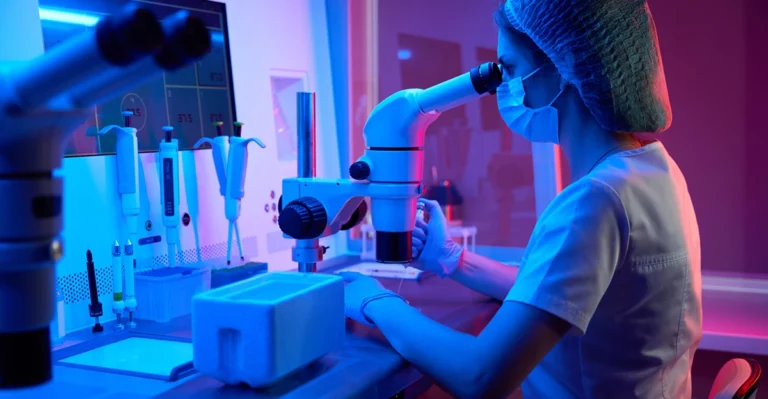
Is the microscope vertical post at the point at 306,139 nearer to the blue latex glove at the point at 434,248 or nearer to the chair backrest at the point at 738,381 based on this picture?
the blue latex glove at the point at 434,248

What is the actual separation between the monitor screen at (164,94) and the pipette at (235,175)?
0.13 meters

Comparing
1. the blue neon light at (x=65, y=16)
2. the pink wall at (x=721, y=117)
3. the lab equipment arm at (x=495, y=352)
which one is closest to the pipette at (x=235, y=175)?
the blue neon light at (x=65, y=16)

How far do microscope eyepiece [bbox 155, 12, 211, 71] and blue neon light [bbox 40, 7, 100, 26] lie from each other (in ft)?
3.56

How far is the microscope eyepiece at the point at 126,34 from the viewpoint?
0.50 meters

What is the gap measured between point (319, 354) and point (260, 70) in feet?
4.04

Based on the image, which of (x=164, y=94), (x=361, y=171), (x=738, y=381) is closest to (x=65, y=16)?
(x=164, y=94)

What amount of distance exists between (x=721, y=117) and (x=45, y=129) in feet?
7.04

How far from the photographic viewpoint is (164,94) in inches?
71.0

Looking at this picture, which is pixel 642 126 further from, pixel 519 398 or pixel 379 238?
pixel 519 398

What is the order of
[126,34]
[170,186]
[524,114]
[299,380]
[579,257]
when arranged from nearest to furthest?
[126,34]
[579,257]
[299,380]
[524,114]
[170,186]

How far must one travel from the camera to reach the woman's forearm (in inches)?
67.1

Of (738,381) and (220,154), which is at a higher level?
(220,154)

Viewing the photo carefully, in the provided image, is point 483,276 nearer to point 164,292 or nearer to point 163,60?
point 164,292

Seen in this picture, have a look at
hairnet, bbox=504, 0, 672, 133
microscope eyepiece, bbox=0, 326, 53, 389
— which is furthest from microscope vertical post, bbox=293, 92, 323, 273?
microscope eyepiece, bbox=0, 326, 53, 389
